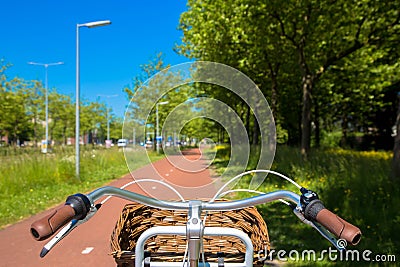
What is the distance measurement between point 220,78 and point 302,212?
827mm

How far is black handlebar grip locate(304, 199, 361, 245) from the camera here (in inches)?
51.0

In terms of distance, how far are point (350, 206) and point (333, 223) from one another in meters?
6.55

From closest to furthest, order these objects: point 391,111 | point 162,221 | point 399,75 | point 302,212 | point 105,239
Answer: point 302,212 < point 162,221 < point 105,239 < point 399,75 < point 391,111

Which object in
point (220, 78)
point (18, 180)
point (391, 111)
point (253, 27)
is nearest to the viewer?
point (220, 78)

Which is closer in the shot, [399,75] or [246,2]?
[246,2]

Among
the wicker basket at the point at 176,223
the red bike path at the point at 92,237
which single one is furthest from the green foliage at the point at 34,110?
the wicker basket at the point at 176,223

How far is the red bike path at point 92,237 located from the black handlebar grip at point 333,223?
0.72 metres

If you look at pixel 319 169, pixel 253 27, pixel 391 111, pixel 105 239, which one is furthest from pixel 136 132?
pixel 391 111

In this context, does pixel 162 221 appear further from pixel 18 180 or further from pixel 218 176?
pixel 18 180

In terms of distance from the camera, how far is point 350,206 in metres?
7.39

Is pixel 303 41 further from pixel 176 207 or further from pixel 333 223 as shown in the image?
pixel 333 223

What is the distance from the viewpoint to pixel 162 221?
96.7 inches

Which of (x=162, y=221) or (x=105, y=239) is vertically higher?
(x=162, y=221)

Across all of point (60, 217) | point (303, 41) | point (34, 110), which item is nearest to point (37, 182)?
point (303, 41)
